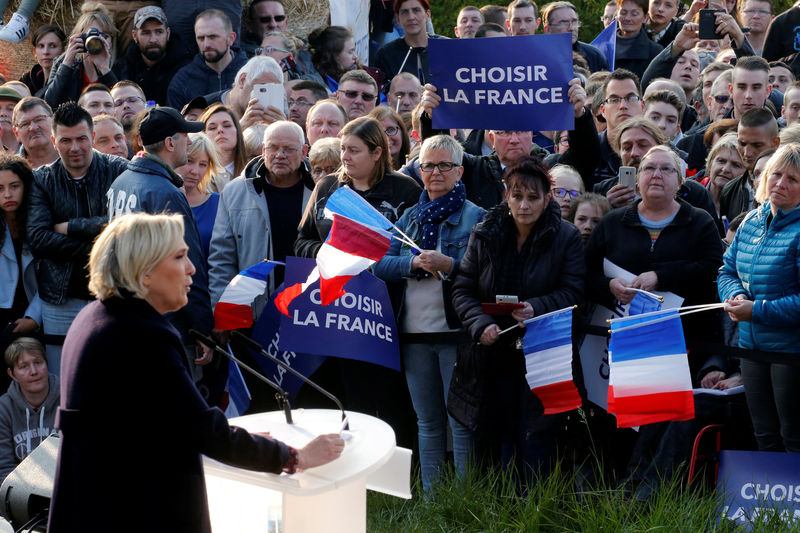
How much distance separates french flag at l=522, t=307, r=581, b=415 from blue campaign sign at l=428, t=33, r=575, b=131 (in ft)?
4.68

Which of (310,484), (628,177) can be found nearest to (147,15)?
(628,177)

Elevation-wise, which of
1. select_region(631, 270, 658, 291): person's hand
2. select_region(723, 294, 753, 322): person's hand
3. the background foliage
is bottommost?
select_region(723, 294, 753, 322): person's hand

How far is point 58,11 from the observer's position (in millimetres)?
12023

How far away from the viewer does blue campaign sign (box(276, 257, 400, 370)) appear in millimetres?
6594

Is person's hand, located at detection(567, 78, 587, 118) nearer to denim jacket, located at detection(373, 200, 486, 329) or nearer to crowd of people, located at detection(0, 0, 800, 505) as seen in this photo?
crowd of people, located at detection(0, 0, 800, 505)

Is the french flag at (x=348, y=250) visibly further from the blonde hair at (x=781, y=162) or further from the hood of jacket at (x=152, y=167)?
the blonde hair at (x=781, y=162)

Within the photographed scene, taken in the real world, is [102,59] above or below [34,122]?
above

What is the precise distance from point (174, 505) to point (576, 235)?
10.3 feet

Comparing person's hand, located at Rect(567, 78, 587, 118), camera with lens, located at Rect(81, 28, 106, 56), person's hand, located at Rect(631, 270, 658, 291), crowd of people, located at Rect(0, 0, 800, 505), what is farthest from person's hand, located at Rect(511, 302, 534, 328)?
camera with lens, located at Rect(81, 28, 106, 56)

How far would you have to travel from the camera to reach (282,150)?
7176mm

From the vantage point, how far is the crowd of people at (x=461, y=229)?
19.4ft

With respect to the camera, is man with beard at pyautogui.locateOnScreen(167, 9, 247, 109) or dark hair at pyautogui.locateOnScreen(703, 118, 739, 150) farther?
man with beard at pyautogui.locateOnScreen(167, 9, 247, 109)

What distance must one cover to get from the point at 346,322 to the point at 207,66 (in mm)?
4654

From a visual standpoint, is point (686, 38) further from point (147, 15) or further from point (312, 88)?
point (147, 15)
